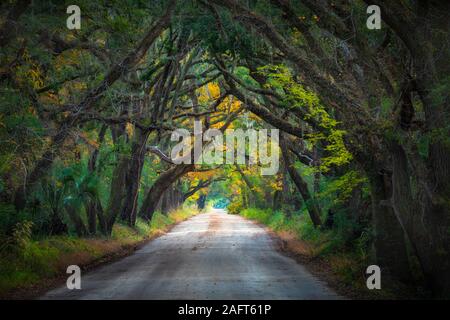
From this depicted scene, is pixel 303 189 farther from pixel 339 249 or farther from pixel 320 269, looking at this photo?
pixel 320 269

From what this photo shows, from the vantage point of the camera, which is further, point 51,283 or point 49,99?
point 49,99

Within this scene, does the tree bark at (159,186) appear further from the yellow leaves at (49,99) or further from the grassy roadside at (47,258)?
the yellow leaves at (49,99)

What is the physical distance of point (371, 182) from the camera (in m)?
13.3

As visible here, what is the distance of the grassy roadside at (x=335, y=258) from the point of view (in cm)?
1212

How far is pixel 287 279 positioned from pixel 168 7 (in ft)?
25.4

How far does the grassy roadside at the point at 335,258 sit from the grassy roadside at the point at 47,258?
21.6 ft

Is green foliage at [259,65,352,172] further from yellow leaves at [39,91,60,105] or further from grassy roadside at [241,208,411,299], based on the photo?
yellow leaves at [39,91,60,105]

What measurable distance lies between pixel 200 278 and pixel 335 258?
4.86 metres

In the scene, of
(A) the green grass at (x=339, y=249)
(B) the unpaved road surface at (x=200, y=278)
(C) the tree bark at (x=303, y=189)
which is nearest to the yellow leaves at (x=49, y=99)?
(B) the unpaved road surface at (x=200, y=278)

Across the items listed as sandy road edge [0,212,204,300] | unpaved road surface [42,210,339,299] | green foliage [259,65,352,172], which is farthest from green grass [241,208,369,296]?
sandy road edge [0,212,204,300]

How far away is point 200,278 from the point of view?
14.6 meters

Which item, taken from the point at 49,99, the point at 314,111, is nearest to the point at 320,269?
the point at 314,111

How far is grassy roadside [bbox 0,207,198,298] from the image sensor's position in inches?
520
